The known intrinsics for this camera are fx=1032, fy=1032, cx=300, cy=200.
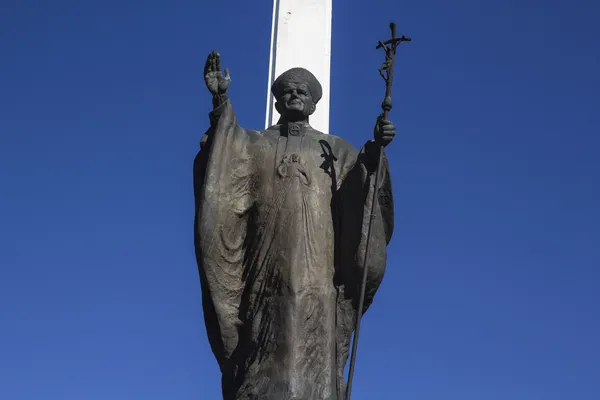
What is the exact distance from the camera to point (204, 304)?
856 centimetres

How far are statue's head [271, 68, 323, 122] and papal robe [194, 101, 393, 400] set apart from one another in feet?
1.01

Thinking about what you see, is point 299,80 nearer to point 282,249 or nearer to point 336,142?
point 336,142

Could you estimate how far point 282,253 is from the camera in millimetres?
8438

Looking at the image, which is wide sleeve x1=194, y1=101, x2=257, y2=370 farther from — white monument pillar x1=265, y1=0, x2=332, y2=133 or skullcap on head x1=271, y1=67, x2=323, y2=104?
white monument pillar x1=265, y1=0, x2=332, y2=133

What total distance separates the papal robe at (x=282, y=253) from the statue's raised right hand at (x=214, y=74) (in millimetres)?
213

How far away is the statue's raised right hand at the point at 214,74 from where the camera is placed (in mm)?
8484

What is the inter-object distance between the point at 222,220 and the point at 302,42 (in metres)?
2.70

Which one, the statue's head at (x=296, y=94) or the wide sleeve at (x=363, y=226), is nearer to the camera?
the wide sleeve at (x=363, y=226)

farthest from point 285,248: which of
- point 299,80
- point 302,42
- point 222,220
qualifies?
point 302,42

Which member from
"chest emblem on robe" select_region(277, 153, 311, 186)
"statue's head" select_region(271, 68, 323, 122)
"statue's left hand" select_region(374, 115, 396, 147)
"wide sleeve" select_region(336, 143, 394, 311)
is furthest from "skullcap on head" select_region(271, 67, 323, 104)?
"statue's left hand" select_region(374, 115, 396, 147)

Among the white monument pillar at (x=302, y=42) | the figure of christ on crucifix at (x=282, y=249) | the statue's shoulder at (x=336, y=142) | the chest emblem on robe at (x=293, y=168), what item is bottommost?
the figure of christ on crucifix at (x=282, y=249)

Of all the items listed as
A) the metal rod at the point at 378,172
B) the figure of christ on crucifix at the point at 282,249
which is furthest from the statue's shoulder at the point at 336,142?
the metal rod at the point at 378,172

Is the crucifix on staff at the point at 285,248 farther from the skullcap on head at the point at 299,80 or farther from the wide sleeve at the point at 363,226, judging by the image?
the skullcap on head at the point at 299,80

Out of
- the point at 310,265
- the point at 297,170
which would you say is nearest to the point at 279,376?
the point at 310,265
